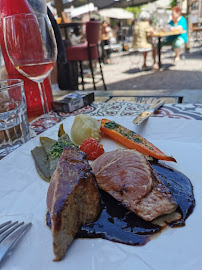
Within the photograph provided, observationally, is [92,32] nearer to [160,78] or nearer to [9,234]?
[160,78]

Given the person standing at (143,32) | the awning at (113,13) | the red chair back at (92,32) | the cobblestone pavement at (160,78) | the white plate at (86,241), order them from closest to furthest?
the white plate at (86,241)
the red chair back at (92,32)
the cobblestone pavement at (160,78)
the person standing at (143,32)
the awning at (113,13)

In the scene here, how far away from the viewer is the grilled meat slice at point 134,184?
2.58 feet

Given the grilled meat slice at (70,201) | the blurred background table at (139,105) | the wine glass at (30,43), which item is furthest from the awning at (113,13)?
the grilled meat slice at (70,201)

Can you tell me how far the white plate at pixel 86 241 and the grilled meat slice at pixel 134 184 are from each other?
91mm

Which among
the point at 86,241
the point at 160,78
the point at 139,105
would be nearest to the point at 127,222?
the point at 86,241

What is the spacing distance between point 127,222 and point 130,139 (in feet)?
1.84

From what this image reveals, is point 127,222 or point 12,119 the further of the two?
point 12,119

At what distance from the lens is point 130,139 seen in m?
1.26

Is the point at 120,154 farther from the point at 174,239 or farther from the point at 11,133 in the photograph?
the point at 11,133

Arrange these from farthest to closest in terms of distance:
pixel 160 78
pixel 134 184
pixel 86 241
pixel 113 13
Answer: pixel 113 13
pixel 160 78
pixel 134 184
pixel 86 241

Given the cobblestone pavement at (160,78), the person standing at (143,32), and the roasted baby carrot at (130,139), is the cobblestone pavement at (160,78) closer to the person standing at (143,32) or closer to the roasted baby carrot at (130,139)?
the person standing at (143,32)

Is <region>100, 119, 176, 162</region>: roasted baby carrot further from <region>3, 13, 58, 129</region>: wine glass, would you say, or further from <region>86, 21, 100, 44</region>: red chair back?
<region>86, 21, 100, 44</region>: red chair back

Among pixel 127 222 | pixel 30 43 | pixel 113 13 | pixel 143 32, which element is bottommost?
pixel 127 222

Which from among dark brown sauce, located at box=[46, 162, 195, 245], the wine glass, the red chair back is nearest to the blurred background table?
the wine glass
